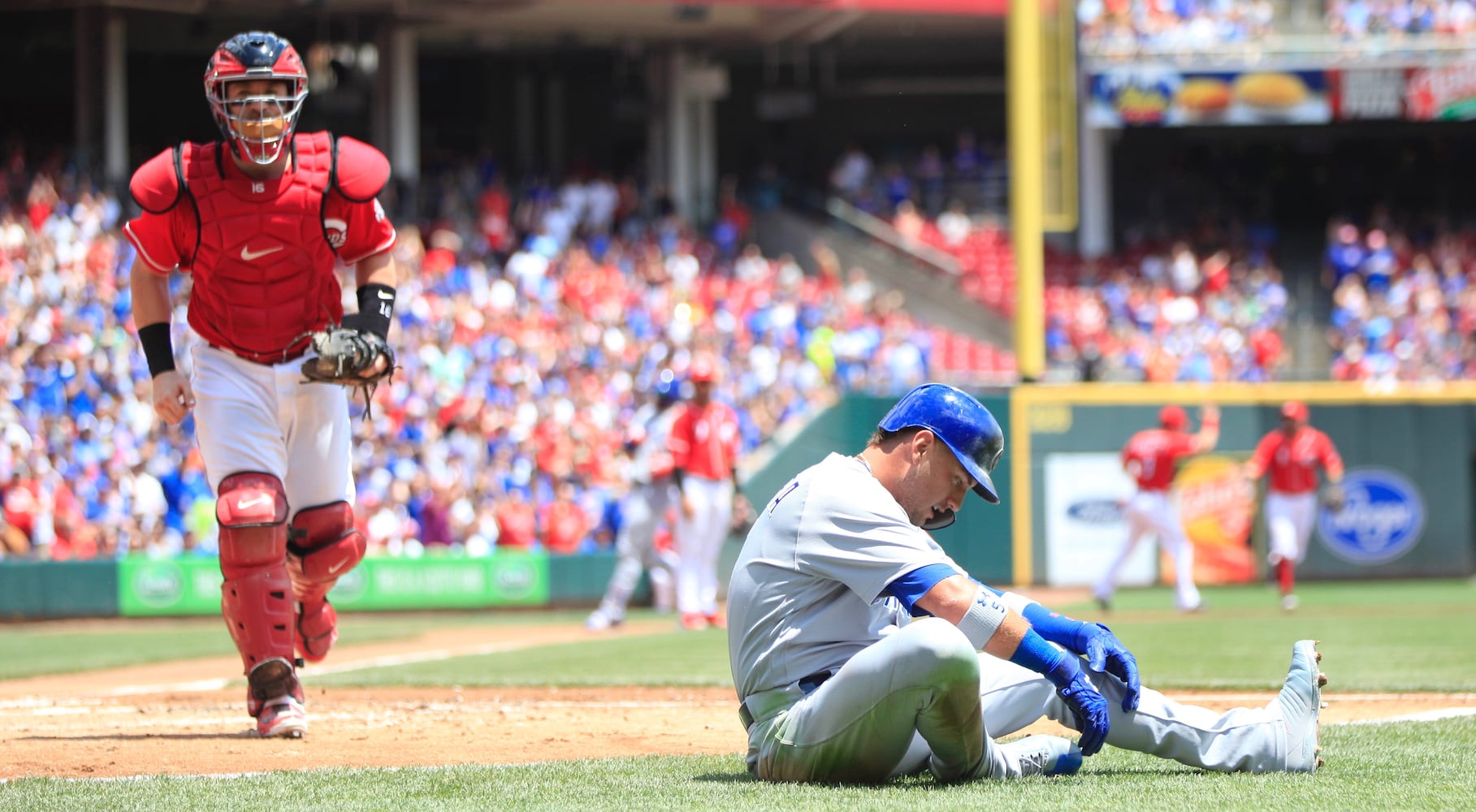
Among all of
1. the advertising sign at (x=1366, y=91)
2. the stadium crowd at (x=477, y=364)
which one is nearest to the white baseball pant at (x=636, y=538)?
the stadium crowd at (x=477, y=364)

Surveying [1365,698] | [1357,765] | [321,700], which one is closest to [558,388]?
[321,700]

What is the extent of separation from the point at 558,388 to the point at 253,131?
1304cm

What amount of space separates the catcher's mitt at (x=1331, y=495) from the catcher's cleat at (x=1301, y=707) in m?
14.3

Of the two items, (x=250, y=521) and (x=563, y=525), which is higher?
(x=250, y=521)

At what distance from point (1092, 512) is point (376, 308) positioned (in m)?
13.4

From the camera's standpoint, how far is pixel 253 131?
5816 millimetres

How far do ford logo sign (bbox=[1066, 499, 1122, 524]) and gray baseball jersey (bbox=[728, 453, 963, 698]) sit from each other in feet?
46.4

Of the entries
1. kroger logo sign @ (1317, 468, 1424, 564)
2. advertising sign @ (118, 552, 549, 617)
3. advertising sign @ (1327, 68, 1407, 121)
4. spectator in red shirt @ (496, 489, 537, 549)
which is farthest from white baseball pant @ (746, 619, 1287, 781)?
advertising sign @ (1327, 68, 1407, 121)

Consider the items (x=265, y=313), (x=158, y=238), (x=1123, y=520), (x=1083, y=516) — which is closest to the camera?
(x=158, y=238)

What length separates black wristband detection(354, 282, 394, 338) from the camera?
20.0ft

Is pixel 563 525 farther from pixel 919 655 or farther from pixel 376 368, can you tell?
pixel 919 655

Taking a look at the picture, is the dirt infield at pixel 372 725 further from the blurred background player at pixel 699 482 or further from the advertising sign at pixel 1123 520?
the advertising sign at pixel 1123 520

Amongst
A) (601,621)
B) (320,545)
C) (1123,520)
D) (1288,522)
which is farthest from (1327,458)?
(320,545)

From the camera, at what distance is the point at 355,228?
6.17 metres
